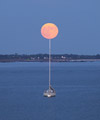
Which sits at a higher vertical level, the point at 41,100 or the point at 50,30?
the point at 50,30

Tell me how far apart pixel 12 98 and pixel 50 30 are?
85.0 ft

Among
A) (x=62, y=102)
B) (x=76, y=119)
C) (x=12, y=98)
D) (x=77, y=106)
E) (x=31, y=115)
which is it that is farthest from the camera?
(x=12, y=98)

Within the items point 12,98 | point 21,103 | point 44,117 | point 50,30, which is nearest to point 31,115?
point 44,117

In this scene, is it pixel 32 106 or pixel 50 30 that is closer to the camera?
pixel 50 30

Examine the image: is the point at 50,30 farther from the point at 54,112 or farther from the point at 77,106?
the point at 77,106

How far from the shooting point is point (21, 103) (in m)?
29.2

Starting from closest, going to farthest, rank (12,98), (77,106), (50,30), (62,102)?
1. (50,30)
2. (77,106)
3. (62,102)
4. (12,98)

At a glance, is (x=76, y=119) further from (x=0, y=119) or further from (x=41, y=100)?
(x=41, y=100)

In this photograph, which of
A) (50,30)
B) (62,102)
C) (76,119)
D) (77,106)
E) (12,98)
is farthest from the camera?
(12,98)

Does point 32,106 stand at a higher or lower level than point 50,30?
lower

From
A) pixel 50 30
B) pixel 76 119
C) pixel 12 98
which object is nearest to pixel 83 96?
pixel 12 98

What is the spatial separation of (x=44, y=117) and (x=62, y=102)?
635 centimetres

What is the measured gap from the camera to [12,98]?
107 ft

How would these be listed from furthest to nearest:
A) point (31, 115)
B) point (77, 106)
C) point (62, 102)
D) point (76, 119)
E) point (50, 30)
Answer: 1. point (62, 102)
2. point (77, 106)
3. point (31, 115)
4. point (76, 119)
5. point (50, 30)
